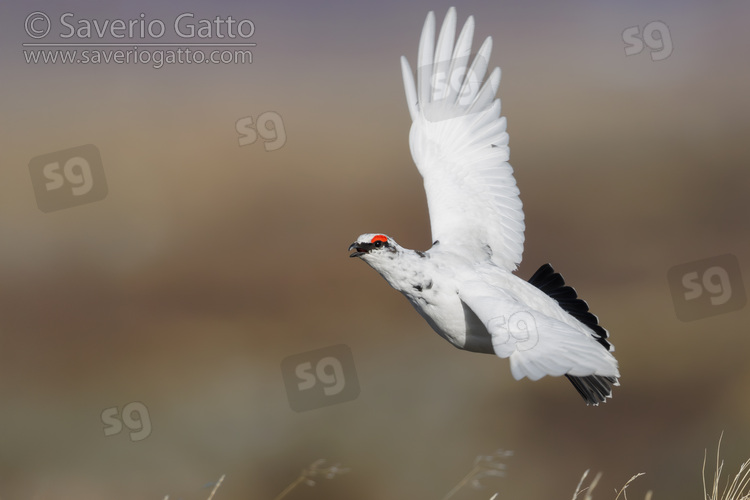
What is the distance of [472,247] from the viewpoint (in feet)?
13.7

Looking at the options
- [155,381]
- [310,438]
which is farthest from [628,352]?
[155,381]

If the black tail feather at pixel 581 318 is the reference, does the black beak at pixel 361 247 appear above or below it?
above

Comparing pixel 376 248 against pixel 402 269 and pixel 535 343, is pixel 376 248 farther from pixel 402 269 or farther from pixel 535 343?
pixel 535 343

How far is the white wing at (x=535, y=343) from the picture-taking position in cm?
269

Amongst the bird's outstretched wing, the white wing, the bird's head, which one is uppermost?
the bird's outstretched wing
